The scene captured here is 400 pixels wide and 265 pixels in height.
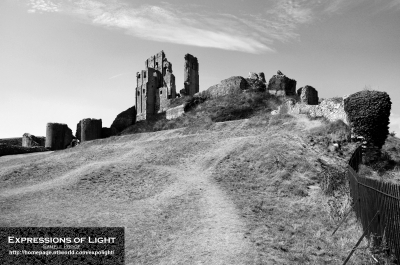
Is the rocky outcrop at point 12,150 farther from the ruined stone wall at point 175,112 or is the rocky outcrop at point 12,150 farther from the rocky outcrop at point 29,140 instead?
the ruined stone wall at point 175,112

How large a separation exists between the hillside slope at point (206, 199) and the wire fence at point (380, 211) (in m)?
0.66

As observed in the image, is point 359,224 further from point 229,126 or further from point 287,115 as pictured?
point 229,126

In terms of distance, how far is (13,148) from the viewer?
28.7 metres

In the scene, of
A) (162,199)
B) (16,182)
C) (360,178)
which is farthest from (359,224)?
(16,182)

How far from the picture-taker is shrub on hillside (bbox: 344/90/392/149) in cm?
1410

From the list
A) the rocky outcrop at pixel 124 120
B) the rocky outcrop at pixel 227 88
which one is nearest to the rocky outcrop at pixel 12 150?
the rocky outcrop at pixel 124 120

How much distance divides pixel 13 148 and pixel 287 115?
27.1 meters

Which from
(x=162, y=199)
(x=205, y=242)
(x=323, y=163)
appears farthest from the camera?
(x=323, y=163)

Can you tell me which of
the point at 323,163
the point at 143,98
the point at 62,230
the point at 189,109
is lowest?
the point at 62,230

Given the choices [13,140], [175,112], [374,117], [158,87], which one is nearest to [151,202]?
[374,117]

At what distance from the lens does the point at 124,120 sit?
50.5 metres

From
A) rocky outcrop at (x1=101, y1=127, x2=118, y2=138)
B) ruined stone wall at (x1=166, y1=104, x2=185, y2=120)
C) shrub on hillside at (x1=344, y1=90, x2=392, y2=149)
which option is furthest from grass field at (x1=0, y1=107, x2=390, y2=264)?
rocky outcrop at (x1=101, y1=127, x2=118, y2=138)

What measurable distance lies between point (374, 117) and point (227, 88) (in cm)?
2433

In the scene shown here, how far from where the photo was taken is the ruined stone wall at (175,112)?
130 ft
